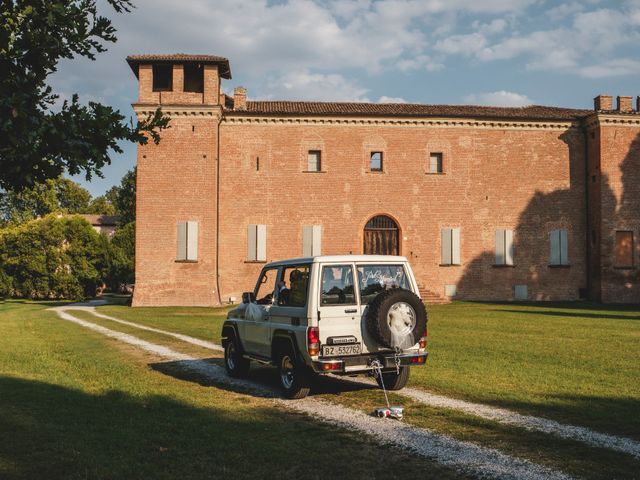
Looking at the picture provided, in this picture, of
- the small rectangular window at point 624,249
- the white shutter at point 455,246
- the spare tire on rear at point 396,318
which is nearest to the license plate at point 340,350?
the spare tire on rear at point 396,318

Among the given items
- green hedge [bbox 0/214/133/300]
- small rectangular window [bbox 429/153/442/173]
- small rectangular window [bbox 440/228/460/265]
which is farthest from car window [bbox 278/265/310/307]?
green hedge [bbox 0/214/133/300]

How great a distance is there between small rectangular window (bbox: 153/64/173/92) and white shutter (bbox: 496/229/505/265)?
18.4 meters

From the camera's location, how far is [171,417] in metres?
6.96

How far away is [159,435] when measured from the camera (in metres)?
6.16

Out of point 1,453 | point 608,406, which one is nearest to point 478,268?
point 608,406

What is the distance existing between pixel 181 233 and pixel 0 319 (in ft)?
30.4

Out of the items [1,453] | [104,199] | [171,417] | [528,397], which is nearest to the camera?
[1,453]

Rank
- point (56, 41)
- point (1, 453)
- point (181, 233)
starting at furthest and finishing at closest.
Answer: point (181, 233)
point (1, 453)
point (56, 41)

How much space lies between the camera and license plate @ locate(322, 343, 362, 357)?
7.64 metres

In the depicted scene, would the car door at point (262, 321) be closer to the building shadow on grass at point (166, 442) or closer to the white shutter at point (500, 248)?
the building shadow on grass at point (166, 442)

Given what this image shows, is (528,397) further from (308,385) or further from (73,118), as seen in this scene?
(73,118)

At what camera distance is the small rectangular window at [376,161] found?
30.7m

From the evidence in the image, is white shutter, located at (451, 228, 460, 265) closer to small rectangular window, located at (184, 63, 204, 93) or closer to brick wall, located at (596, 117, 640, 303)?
brick wall, located at (596, 117, 640, 303)

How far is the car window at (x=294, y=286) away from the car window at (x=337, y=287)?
0.82ft
